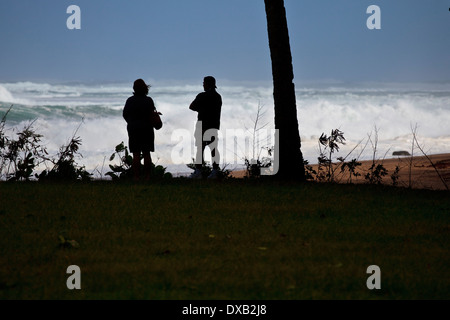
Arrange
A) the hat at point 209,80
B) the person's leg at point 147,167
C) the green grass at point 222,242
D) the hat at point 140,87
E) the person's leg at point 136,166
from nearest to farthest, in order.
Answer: the green grass at point 222,242
the hat at point 140,87
the person's leg at point 136,166
the person's leg at point 147,167
the hat at point 209,80

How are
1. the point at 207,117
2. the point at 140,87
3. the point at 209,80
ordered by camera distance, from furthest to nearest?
1. the point at 209,80
2. the point at 207,117
3. the point at 140,87

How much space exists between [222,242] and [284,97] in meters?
7.87

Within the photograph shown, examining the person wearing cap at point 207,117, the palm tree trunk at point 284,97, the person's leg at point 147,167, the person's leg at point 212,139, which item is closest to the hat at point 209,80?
the person wearing cap at point 207,117

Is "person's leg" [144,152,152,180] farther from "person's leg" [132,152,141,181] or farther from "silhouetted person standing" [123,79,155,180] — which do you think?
"silhouetted person standing" [123,79,155,180]

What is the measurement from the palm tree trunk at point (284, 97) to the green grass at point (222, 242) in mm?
1698

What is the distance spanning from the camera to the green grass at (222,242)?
6.82m

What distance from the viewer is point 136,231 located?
9.67 m

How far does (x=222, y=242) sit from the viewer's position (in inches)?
351

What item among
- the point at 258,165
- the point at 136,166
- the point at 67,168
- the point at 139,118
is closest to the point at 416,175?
the point at 258,165

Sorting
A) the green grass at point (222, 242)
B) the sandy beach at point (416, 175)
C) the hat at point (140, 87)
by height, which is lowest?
the green grass at point (222, 242)

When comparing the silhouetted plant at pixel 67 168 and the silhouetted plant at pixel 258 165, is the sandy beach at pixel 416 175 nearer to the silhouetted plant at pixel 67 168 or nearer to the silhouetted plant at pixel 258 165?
the silhouetted plant at pixel 258 165

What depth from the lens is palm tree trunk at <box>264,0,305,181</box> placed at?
1609 centimetres

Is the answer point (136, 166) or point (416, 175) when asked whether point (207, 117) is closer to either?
point (136, 166)

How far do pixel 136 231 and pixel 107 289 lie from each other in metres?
2.96
